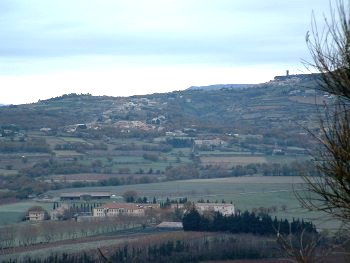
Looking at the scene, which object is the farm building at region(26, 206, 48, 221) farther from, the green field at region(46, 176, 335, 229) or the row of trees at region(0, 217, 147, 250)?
the green field at region(46, 176, 335, 229)

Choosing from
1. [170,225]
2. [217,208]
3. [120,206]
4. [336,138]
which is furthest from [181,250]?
[336,138]

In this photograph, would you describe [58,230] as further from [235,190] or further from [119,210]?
[235,190]

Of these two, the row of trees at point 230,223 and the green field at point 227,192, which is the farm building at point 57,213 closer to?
the green field at point 227,192

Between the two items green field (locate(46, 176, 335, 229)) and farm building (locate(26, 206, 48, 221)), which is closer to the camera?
farm building (locate(26, 206, 48, 221))

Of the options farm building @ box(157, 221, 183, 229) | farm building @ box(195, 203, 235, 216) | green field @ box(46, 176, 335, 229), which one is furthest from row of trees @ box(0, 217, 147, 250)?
green field @ box(46, 176, 335, 229)

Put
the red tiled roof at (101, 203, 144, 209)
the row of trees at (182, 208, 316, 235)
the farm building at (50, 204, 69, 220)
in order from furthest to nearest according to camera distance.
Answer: the red tiled roof at (101, 203, 144, 209)
the farm building at (50, 204, 69, 220)
the row of trees at (182, 208, 316, 235)

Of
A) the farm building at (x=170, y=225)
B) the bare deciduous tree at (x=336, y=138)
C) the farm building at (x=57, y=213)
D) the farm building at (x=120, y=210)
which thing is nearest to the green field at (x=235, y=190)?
the farm building at (x=170, y=225)
